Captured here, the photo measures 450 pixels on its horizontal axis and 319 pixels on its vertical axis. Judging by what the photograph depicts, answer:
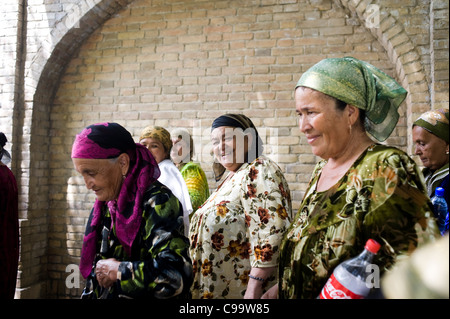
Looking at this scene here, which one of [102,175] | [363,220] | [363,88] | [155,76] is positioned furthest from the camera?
[155,76]

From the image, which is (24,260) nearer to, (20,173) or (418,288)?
(20,173)

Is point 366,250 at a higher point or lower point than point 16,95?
lower

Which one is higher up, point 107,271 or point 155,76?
point 155,76

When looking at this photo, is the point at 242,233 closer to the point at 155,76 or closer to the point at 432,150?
the point at 432,150

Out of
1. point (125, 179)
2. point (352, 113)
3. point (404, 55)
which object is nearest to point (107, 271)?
point (125, 179)

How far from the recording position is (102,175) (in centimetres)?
156

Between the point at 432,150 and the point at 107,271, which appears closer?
the point at 107,271

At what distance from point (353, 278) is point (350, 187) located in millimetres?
302

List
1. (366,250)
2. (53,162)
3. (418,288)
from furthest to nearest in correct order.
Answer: (53,162), (366,250), (418,288)

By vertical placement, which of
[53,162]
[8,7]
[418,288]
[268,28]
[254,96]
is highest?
[8,7]

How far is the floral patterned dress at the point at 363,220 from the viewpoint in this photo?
3.42 feet

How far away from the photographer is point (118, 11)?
16.2ft

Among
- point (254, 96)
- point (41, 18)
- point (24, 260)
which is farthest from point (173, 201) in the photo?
point (41, 18)
